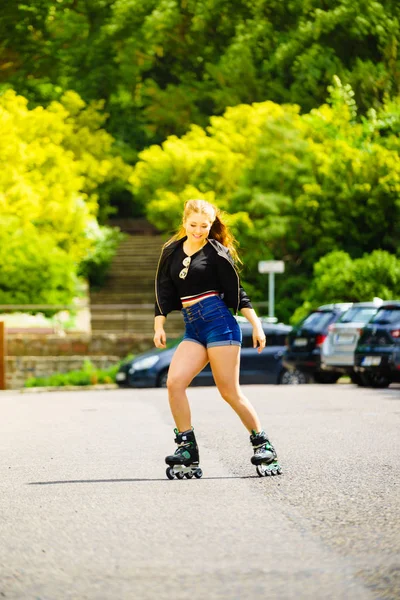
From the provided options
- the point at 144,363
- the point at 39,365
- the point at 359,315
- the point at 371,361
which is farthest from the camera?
the point at 39,365

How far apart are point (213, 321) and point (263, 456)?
92cm

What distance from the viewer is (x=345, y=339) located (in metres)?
23.9

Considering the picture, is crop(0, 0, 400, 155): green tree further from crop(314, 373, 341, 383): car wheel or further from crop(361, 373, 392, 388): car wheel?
crop(361, 373, 392, 388): car wheel

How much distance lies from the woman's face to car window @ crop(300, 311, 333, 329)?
16091 mm

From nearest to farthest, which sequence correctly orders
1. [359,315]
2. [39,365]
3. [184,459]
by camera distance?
[184,459]
[359,315]
[39,365]

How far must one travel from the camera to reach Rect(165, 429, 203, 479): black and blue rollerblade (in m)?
8.82

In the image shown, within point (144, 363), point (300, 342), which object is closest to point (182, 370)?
point (300, 342)

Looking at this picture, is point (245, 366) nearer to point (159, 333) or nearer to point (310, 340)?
point (310, 340)

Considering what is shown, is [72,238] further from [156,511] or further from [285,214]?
[156,511]

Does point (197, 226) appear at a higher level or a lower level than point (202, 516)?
higher

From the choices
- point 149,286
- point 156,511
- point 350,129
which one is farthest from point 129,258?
point 156,511

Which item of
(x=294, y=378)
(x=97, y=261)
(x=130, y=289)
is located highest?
(x=294, y=378)

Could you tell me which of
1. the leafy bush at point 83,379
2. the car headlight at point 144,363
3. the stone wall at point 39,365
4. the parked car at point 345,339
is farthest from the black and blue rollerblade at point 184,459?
the stone wall at point 39,365

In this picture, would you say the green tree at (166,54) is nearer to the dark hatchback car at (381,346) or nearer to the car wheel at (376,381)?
the car wheel at (376,381)
